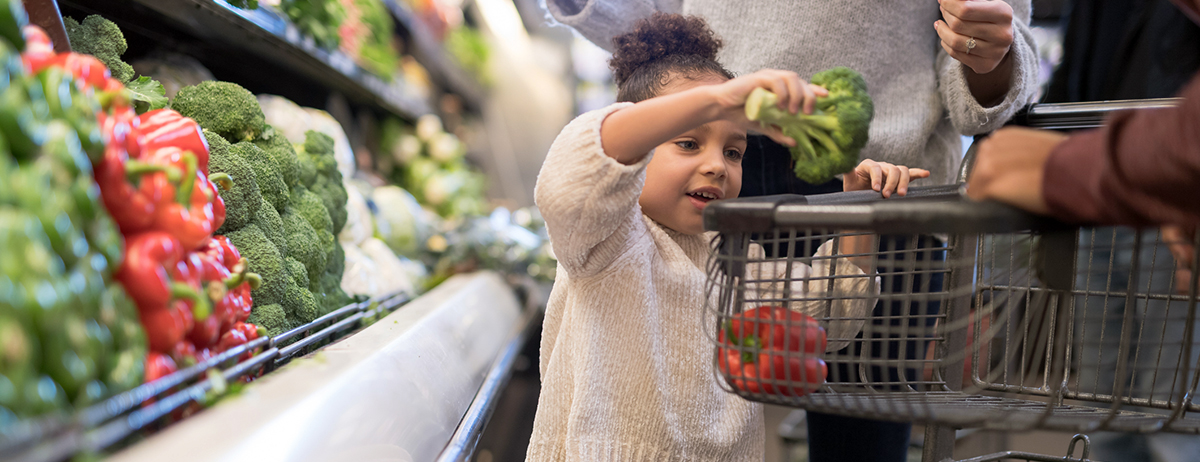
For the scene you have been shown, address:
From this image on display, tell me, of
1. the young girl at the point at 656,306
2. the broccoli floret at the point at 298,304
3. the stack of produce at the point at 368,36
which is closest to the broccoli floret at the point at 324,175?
the broccoli floret at the point at 298,304

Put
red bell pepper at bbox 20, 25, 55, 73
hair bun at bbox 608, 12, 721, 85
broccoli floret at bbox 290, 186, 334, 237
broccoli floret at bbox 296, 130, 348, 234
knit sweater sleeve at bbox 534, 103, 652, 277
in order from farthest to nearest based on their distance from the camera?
broccoli floret at bbox 296, 130, 348, 234 < broccoli floret at bbox 290, 186, 334, 237 < hair bun at bbox 608, 12, 721, 85 < knit sweater sleeve at bbox 534, 103, 652, 277 < red bell pepper at bbox 20, 25, 55, 73

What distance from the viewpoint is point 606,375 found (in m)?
1.01

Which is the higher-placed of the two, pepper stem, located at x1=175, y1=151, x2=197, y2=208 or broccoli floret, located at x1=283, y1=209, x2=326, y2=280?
pepper stem, located at x1=175, y1=151, x2=197, y2=208

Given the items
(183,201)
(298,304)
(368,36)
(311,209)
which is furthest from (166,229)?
(368,36)

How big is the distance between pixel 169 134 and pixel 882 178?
3.04 ft

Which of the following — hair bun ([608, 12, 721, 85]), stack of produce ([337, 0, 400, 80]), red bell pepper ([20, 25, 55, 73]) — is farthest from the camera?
stack of produce ([337, 0, 400, 80])

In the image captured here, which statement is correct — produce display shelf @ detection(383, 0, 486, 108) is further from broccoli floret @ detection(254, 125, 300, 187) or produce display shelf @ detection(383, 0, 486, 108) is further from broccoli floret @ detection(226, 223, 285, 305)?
broccoli floret @ detection(226, 223, 285, 305)

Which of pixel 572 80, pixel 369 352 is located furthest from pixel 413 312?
pixel 572 80

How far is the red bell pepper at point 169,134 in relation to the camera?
74 centimetres

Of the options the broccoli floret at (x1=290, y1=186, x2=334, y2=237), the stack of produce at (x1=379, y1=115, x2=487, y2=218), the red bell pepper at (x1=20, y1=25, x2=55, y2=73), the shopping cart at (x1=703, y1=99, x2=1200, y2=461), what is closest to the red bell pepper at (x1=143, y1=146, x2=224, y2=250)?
the red bell pepper at (x1=20, y1=25, x2=55, y2=73)

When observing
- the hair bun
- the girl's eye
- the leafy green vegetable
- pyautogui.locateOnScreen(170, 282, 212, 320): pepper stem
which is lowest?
pyautogui.locateOnScreen(170, 282, 212, 320): pepper stem

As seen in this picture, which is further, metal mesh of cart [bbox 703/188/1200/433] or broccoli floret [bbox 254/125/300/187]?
broccoli floret [bbox 254/125/300/187]

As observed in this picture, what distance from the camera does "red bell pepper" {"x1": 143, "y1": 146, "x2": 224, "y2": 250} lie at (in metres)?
0.66

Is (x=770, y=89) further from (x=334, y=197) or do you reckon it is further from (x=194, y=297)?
(x=334, y=197)
